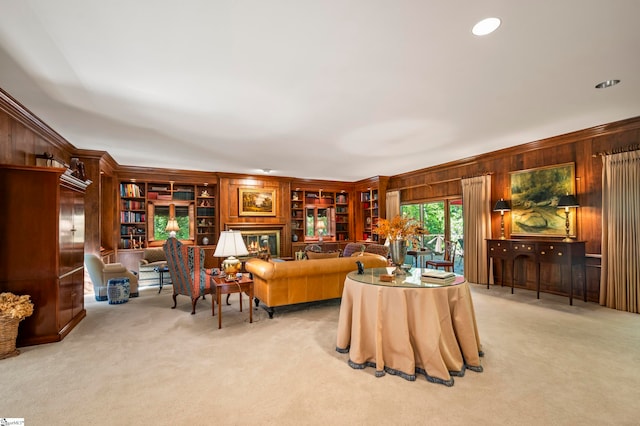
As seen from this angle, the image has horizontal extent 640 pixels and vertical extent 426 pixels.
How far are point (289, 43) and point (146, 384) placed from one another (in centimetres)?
299

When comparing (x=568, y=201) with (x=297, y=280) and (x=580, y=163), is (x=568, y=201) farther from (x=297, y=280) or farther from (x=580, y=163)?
(x=297, y=280)

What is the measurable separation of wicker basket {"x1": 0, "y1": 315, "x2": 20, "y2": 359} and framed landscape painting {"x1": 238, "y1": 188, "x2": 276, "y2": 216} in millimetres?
5533

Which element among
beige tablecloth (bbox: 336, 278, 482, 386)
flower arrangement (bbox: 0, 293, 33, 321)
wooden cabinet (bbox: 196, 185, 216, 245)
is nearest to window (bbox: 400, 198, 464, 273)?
beige tablecloth (bbox: 336, 278, 482, 386)

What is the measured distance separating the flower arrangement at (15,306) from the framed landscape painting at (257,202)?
212 inches

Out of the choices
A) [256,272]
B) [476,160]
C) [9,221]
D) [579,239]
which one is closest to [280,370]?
[256,272]

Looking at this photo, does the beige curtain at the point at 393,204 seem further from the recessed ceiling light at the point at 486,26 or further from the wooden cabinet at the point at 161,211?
the recessed ceiling light at the point at 486,26

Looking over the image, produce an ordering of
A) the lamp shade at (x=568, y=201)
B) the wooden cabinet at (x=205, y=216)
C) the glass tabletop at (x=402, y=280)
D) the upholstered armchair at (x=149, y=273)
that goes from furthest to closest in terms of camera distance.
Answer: the wooden cabinet at (x=205, y=216)
the upholstered armchair at (x=149, y=273)
the lamp shade at (x=568, y=201)
the glass tabletop at (x=402, y=280)

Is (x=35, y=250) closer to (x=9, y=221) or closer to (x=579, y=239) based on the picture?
(x=9, y=221)

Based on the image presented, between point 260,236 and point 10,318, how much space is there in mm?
5859

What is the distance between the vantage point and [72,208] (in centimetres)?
395

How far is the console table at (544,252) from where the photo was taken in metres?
4.54

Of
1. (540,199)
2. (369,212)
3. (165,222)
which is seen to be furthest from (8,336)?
(369,212)

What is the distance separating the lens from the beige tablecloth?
248 centimetres

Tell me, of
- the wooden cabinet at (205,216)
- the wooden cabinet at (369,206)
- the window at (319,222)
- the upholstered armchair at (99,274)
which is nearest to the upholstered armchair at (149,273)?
the upholstered armchair at (99,274)
